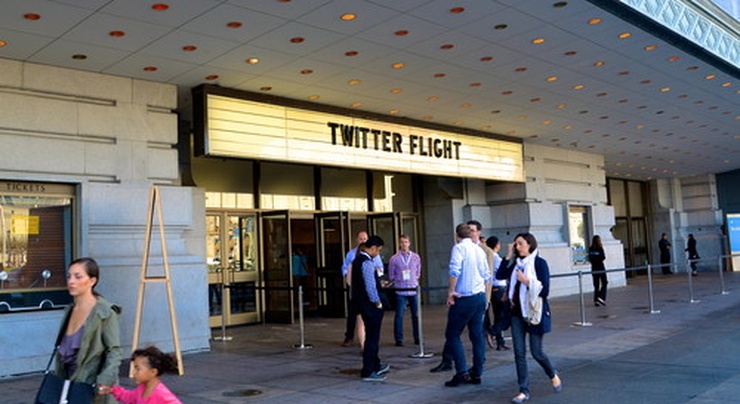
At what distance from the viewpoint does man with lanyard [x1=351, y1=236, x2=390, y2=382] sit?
7188 mm

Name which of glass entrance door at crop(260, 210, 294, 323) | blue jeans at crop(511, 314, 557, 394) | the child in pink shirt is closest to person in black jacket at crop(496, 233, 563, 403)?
blue jeans at crop(511, 314, 557, 394)

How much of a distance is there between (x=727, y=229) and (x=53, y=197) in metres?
28.9

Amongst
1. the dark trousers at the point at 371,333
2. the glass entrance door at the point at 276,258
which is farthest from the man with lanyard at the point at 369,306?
the glass entrance door at the point at 276,258

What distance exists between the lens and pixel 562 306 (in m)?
15.4

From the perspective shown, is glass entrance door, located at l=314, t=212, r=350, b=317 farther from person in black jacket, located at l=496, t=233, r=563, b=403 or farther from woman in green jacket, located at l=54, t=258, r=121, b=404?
woman in green jacket, located at l=54, t=258, r=121, b=404

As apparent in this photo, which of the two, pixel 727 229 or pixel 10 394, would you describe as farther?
pixel 727 229

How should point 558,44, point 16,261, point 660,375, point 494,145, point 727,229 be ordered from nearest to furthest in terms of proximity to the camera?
point 660,375 < point 16,261 < point 558,44 < point 494,145 < point 727,229

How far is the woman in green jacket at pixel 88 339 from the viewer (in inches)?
145

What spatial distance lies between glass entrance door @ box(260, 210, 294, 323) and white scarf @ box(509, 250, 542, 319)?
8.48 metres

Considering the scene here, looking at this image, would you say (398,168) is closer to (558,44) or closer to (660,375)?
(558,44)

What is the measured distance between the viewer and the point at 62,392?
3.57 metres

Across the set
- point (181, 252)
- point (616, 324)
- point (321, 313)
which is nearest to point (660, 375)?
point (616, 324)

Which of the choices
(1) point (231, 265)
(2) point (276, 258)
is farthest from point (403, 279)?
(1) point (231, 265)

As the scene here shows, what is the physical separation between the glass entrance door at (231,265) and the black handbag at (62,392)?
32.5 feet
